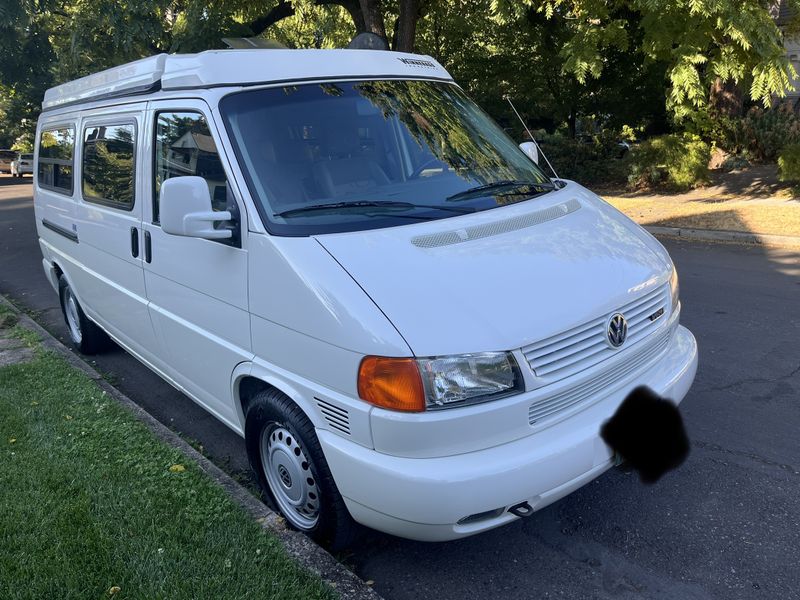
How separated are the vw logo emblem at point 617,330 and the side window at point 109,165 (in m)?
3.02

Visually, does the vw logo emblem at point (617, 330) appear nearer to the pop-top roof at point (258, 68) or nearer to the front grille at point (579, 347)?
the front grille at point (579, 347)

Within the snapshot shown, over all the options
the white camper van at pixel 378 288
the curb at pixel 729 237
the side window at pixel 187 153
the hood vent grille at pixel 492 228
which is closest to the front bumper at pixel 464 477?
the white camper van at pixel 378 288

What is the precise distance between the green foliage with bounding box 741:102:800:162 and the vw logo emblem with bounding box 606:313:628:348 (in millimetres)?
14509

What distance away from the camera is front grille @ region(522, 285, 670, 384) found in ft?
8.85

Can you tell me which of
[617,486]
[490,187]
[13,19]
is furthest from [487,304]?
[13,19]

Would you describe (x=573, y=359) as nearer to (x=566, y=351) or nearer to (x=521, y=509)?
(x=566, y=351)

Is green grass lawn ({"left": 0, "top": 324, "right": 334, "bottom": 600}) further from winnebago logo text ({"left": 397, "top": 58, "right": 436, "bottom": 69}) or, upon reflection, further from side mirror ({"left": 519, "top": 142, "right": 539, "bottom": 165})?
side mirror ({"left": 519, "top": 142, "right": 539, "bottom": 165})

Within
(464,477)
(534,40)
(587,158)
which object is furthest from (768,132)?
(464,477)

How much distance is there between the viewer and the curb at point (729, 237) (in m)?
9.27

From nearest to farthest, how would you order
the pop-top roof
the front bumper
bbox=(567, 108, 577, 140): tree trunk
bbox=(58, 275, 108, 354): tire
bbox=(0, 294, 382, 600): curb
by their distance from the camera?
the front bumper, bbox=(0, 294, 382, 600): curb, the pop-top roof, bbox=(58, 275, 108, 354): tire, bbox=(567, 108, 577, 140): tree trunk

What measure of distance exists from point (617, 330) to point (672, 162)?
1262 cm

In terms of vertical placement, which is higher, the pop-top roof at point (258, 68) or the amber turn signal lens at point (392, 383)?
the pop-top roof at point (258, 68)

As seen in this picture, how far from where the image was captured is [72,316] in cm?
654

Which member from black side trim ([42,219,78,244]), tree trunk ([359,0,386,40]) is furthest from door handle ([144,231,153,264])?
tree trunk ([359,0,386,40])
